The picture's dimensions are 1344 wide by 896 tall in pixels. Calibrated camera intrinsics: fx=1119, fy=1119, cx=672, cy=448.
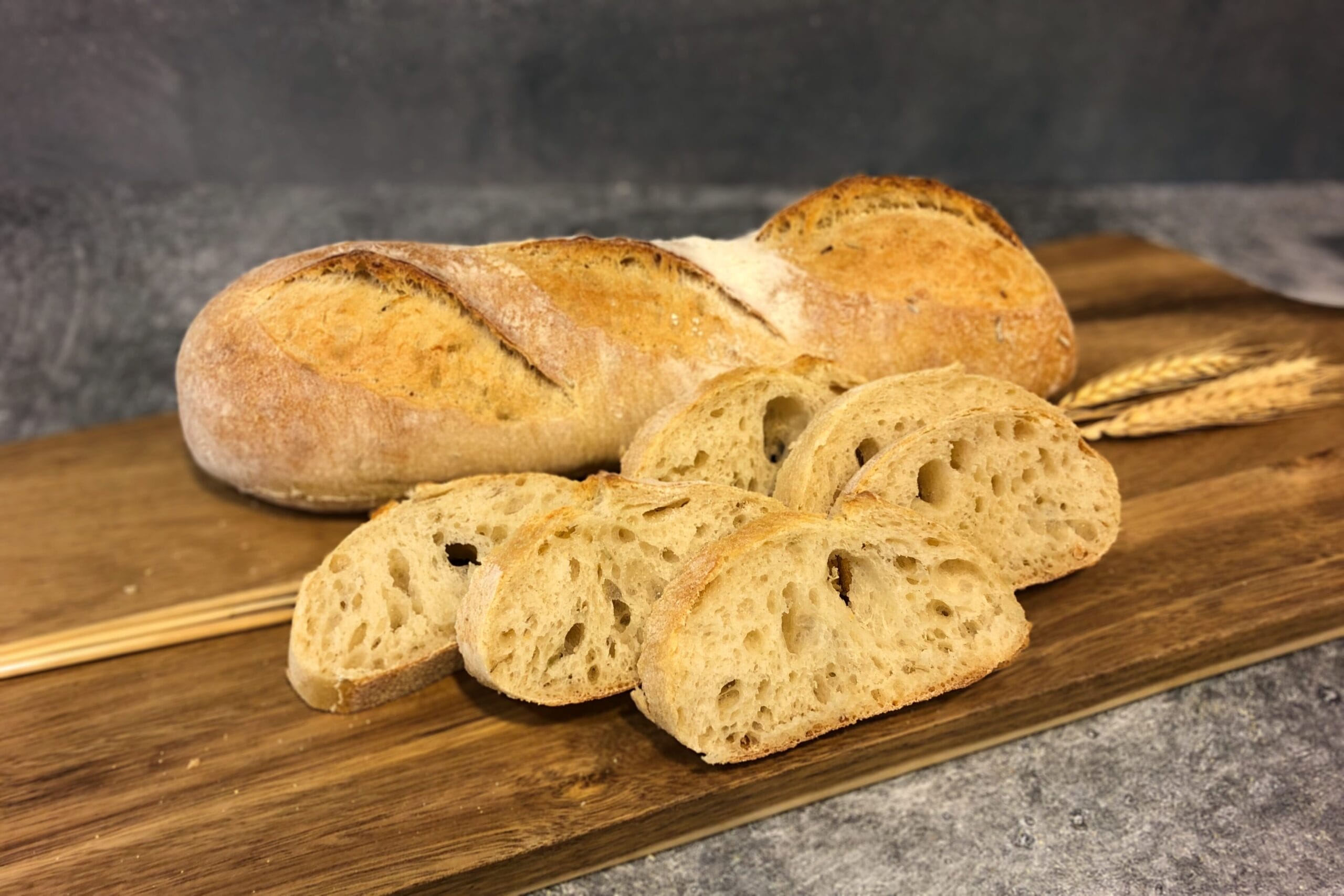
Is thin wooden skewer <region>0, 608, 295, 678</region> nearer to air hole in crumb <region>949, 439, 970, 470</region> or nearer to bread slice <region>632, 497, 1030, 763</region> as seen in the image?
bread slice <region>632, 497, 1030, 763</region>

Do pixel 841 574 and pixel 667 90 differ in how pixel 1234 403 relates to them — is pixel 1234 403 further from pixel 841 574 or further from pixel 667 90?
pixel 667 90

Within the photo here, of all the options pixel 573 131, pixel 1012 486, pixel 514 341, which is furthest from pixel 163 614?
pixel 573 131

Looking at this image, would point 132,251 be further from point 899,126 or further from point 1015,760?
point 1015,760

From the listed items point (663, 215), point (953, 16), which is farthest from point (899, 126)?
point (663, 215)

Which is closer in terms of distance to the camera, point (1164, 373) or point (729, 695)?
point (729, 695)

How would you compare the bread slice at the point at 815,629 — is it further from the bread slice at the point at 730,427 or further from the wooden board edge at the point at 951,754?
the bread slice at the point at 730,427

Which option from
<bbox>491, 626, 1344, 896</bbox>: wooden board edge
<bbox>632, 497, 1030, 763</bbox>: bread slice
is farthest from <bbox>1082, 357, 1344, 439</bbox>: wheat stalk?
<bbox>632, 497, 1030, 763</bbox>: bread slice
